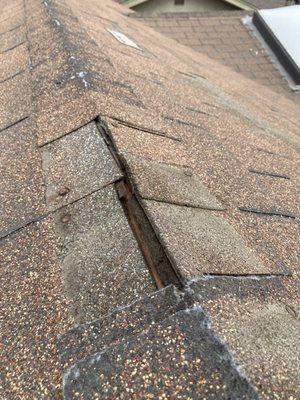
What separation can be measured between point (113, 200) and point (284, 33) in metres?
8.94

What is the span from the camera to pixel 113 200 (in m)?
2.08

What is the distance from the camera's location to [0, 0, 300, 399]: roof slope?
1646mm

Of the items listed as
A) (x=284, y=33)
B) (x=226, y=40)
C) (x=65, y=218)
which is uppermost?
(x=65, y=218)

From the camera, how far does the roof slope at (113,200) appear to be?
165 cm

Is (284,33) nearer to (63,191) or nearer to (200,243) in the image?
(63,191)

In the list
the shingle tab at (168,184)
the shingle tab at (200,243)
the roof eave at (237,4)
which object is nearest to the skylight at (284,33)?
the roof eave at (237,4)

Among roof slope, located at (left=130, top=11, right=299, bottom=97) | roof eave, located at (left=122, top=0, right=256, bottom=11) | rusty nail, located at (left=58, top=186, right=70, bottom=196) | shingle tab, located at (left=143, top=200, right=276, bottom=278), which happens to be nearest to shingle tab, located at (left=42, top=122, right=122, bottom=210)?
rusty nail, located at (left=58, top=186, right=70, bottom=196)

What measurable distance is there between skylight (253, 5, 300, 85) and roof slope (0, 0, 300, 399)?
509 centimetres

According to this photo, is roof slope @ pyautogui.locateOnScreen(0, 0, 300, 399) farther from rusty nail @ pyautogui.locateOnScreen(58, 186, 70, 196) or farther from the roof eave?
the roof eave

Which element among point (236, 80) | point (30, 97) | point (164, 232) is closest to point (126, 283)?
point (164, 232)

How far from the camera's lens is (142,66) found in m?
4.70

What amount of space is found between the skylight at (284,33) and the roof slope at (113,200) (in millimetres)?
5090

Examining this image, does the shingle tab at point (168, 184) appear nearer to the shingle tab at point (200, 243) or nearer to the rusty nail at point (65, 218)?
the shingle tab at point (200, 243)

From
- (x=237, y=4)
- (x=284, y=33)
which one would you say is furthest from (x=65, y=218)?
(x=237, y=4)
